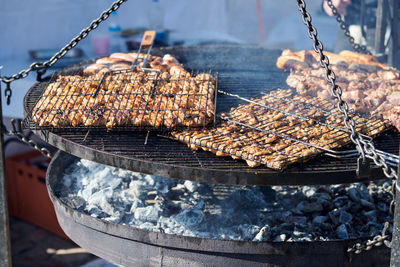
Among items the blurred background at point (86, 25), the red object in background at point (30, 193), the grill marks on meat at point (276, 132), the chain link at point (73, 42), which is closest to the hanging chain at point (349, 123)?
the grill marks on meat at point (276, 132)

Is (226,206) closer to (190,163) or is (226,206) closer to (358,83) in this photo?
(190,163)

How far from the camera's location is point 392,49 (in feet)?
18.8

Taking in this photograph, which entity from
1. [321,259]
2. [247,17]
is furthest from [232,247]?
[247,17]

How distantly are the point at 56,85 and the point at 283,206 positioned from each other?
2.18 m

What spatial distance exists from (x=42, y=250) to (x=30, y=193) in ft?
2.58

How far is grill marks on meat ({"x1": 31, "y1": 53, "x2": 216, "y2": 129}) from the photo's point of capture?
3.09m

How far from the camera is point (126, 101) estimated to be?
3385 mm

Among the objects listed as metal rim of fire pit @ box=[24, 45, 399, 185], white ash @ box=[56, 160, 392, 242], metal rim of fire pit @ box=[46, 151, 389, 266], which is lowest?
metal rim of fire pit @ box=[46, 151, 389, 266]

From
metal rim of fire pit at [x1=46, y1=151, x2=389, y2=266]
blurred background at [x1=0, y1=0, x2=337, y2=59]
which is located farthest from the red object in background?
metal rim of fire pit at [x1=46, y1=151, x2=389, y2=266]

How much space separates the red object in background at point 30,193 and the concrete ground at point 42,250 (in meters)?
0.10

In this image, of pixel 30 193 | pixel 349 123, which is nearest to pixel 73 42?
pixel 349 123

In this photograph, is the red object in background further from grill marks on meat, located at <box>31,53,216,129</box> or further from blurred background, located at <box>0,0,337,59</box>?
grill marks on meat, located at <box>31,53,216,129</box>

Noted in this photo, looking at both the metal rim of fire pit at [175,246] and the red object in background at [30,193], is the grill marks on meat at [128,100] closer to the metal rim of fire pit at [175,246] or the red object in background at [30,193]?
the metal rim of fire pit at [175,246]

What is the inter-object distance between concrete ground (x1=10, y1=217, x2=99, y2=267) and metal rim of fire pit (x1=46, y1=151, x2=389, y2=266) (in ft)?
7.80
